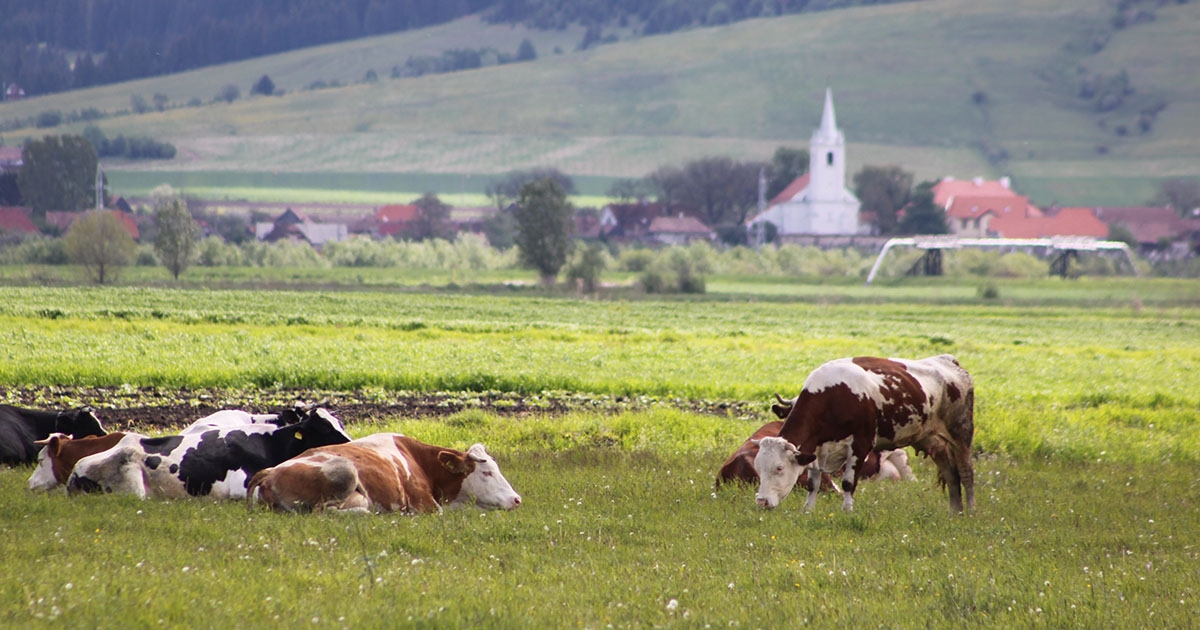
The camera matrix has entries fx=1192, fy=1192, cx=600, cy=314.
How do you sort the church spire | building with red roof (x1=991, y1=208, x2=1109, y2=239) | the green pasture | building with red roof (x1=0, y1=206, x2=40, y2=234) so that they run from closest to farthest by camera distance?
the green pasture, building with red roof (x1=0, y1=206, x2=40, y2=234), building with red roof (x1=991, y1=208, x2=1109, y2=239), the church spire

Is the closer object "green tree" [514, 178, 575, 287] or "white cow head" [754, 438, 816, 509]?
"white cow head" [754, 438, 816, 509]

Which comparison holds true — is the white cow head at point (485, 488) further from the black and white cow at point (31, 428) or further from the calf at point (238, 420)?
the black and white cow at point (31, 428)

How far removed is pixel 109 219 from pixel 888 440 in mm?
72164

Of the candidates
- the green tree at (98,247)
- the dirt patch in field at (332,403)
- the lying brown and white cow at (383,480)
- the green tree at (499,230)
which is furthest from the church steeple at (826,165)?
the lying brown and white cow at (383,480)

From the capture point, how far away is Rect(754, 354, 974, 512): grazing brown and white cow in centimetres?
1167

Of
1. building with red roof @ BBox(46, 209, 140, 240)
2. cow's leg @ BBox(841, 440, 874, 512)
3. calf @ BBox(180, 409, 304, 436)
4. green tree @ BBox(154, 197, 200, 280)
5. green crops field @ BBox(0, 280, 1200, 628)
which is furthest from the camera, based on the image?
building with red roof @ BBox(46, 209, 140, 240)

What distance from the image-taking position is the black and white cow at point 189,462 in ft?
38.1

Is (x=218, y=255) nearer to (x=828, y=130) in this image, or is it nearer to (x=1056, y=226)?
Answer: (x=828, y=130)

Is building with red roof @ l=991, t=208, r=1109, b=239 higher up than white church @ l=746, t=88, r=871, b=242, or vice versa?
white church @ l=746, t=88, r=871, b=242

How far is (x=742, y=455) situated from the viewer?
13430 mm

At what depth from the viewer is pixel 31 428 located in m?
14.4

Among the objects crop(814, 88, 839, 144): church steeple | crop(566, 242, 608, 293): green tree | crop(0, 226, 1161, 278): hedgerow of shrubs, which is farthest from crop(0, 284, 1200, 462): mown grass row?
crop(814, 88, 839, 144): church steeple

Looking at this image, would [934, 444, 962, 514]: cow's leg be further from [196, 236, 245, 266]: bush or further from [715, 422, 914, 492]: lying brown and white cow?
[196, 236, 245, 266]: bush

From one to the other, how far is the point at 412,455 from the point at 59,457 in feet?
11.7
